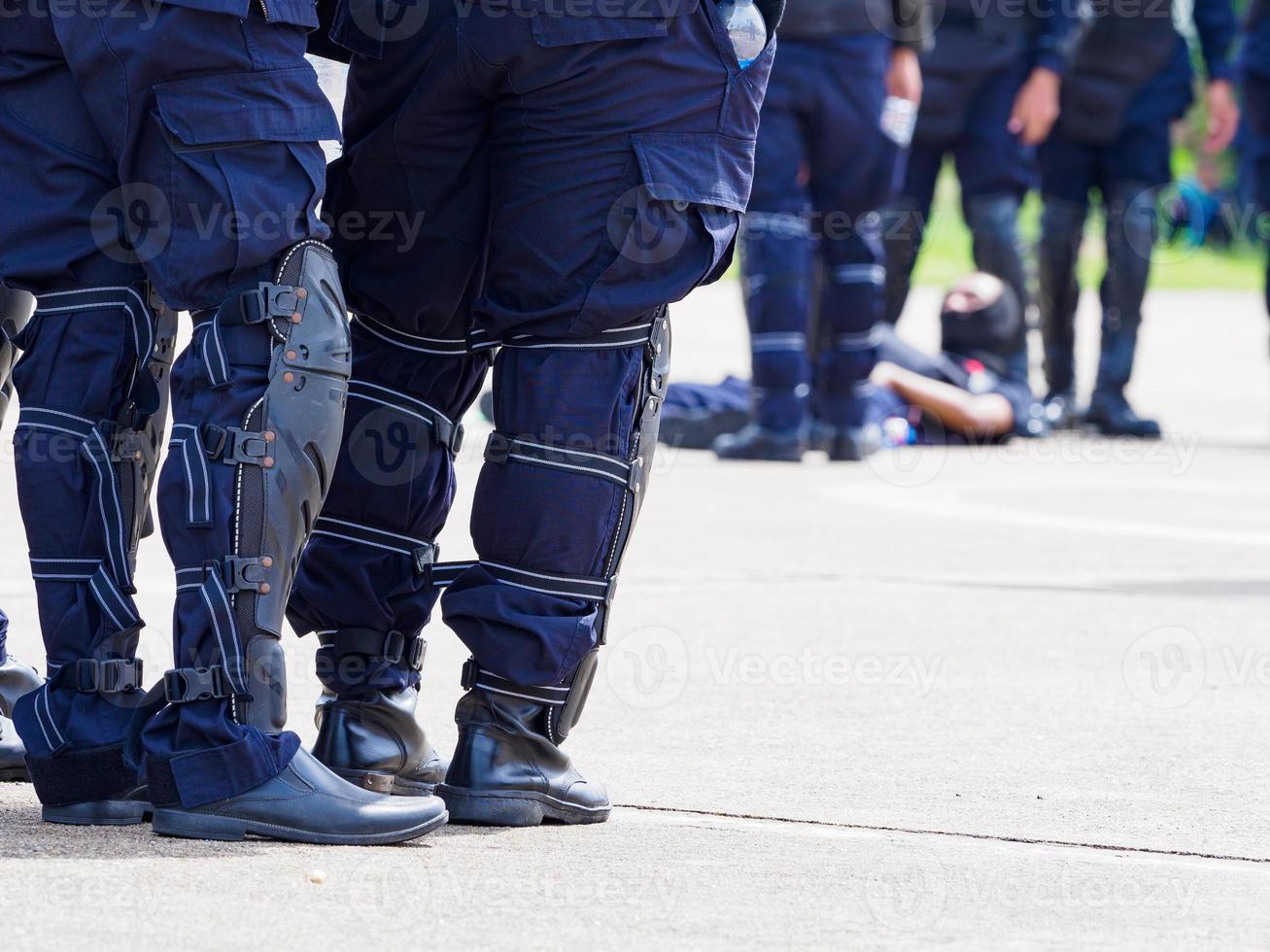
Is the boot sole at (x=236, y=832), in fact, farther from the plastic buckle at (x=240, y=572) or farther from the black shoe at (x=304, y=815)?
the plastic buckle at (x=240, y=572)

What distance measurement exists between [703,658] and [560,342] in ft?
4.21

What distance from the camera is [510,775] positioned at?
2.59 meters

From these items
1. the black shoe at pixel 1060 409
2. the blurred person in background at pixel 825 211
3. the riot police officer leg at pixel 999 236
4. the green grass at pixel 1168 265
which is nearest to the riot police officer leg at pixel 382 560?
the blurred person in background at pixel 825 211

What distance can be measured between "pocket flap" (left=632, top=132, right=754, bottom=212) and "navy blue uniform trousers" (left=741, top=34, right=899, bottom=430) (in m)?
4.15

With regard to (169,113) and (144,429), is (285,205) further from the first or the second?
(144,429)

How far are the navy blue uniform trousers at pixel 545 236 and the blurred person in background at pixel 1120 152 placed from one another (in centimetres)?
642

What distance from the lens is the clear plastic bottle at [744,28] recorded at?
102 inches

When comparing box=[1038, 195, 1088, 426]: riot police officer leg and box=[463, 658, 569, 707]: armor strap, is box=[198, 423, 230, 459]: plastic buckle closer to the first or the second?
Answer: box=[463, 658, 569, 707]: armor strap

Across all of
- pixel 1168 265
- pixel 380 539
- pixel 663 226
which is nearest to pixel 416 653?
pixel 380 539

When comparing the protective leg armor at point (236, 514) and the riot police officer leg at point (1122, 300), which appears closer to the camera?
the protective leg armor at point (236, 514)

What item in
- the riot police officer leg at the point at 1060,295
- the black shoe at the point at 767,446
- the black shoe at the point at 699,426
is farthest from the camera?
the riot police officer leg at the point at 1060,295

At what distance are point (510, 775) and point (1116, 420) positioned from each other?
668cm

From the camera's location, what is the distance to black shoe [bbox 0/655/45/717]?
116 inches

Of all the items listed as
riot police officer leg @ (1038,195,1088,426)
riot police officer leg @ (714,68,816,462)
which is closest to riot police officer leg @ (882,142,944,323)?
riot police officer leg @ (1038,195,1088,426)
